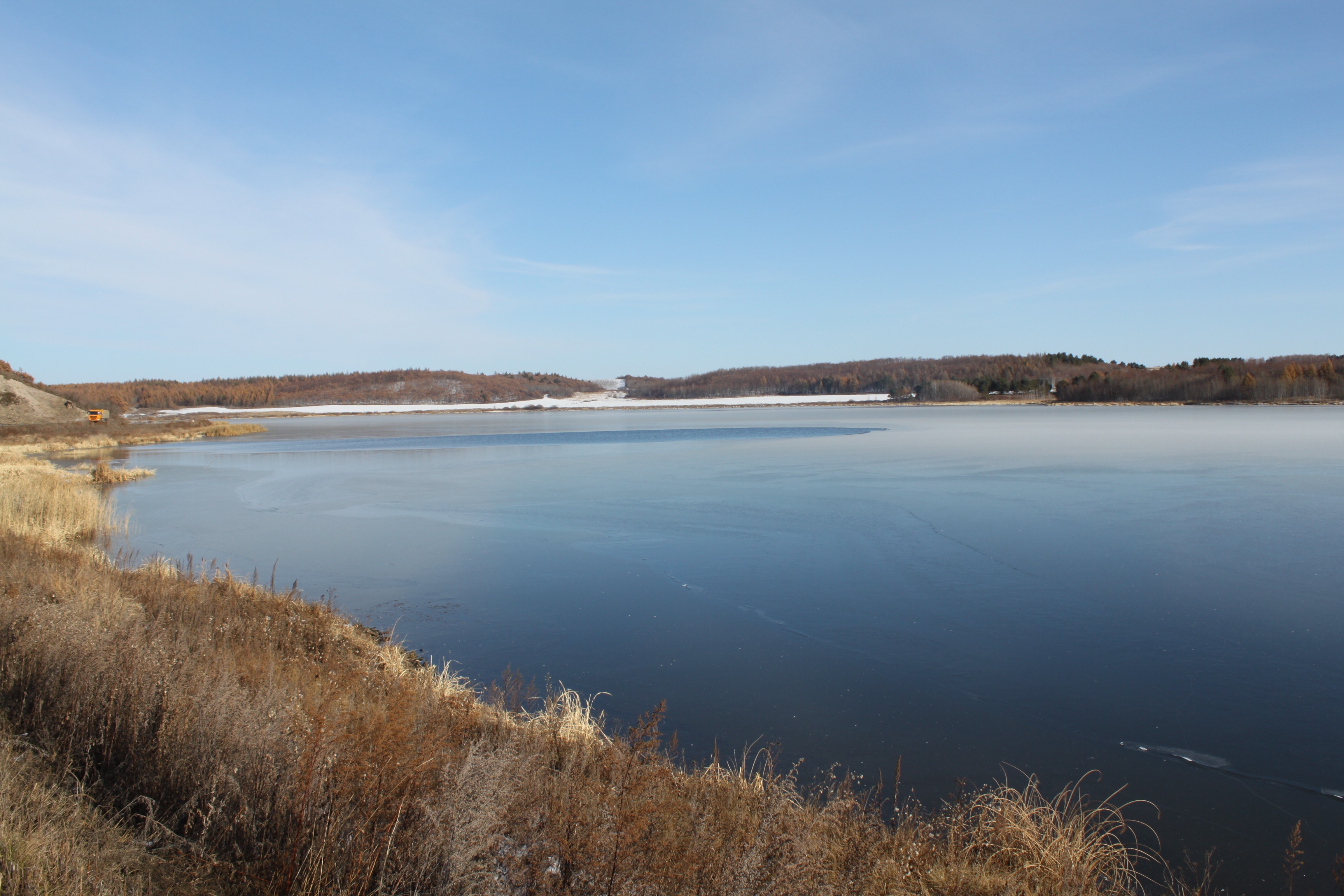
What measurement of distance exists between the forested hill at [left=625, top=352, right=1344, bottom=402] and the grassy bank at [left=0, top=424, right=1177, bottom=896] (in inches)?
3493

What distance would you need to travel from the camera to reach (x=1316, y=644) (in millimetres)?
6012

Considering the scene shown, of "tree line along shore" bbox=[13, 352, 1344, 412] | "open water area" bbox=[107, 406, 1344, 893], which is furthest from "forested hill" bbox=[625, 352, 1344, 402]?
"open water area" bbox=[107, 406, 1344, 893]

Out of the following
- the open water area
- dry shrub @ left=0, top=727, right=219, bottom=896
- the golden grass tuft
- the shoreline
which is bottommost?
the open water area

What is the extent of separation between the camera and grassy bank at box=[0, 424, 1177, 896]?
2516mm

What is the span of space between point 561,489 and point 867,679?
12.4 m

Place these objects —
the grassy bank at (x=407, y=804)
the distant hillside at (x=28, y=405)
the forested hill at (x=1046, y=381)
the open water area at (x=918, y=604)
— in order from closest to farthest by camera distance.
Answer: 1. the grassy bank at (x=407, y=804)
2. the open water area at (x=918, y=604)
3. the distant hillside at (x=28, y=405)
4. the forested hill at (x=1046, y=381)

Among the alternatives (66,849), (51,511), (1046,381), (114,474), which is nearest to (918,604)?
(66,849)

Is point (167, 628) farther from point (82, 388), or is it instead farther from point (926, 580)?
point (82, 388)

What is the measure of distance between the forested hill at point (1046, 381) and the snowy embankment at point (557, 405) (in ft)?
19.6

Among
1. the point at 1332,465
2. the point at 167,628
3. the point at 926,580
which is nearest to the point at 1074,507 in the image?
the point at 926,580

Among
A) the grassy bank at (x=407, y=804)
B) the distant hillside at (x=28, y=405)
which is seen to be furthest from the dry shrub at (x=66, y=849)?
the distant hillside at (x=28, y=405)

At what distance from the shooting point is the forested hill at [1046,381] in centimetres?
7562

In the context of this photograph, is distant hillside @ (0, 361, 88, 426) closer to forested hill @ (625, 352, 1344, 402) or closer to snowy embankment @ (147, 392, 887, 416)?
snowy embankment @ (147, 392, 887, 416)

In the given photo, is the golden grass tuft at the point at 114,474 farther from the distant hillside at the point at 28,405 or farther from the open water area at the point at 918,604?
the distant hillside at the point at 28,405
